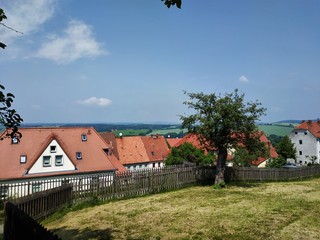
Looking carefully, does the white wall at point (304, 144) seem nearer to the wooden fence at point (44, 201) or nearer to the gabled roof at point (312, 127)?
the gabled roof at point (312, 127)

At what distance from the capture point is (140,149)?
75375 mm

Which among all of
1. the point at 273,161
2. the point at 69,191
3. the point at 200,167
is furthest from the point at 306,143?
the point at 69,191

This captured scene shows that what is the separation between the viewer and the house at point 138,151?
235ft

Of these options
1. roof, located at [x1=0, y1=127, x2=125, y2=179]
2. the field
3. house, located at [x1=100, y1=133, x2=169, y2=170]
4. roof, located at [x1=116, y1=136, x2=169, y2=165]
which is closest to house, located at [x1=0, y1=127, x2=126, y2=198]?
roof, located at [x1=0, y1=127, x2=125, y2=179]

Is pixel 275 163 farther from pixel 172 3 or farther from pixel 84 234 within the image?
pixel 172 3

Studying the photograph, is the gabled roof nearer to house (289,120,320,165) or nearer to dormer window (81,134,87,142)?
house (289,120,320,165)

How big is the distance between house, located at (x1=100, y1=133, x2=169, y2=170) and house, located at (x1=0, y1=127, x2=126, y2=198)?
29.3m

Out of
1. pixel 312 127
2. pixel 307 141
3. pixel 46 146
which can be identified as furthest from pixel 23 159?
pixel 312 127

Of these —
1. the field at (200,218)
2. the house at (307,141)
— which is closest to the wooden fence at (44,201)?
the field at (200,218)

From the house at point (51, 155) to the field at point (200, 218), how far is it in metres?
18.2

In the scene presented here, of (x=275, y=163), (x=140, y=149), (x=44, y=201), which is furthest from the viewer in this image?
(x=140, y=149)

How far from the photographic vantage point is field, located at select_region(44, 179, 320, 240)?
38.9 feet

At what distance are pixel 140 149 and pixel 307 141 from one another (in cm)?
4447

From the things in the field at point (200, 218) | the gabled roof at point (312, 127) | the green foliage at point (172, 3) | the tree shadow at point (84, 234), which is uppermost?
the gabled roof at point (312, 127)
